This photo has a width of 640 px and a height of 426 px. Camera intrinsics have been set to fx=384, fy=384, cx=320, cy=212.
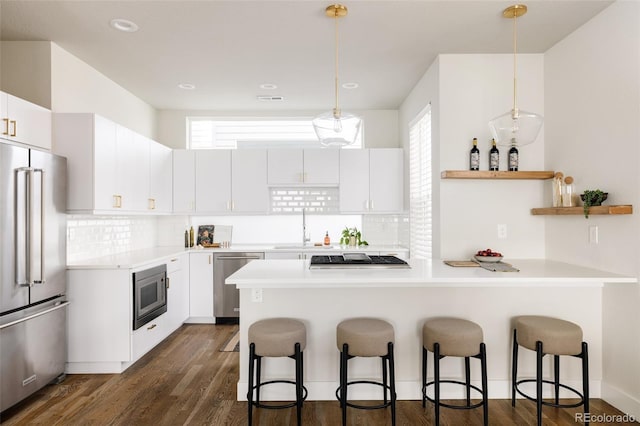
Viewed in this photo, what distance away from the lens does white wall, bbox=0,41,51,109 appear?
3.19m

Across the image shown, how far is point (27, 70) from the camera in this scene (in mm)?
3203

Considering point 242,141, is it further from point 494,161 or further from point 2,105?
point 494,161

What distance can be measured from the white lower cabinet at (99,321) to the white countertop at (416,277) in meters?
1.30

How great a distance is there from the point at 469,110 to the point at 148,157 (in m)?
3.39

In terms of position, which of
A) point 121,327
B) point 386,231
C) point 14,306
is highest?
point 386,231

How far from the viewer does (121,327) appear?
323 cm

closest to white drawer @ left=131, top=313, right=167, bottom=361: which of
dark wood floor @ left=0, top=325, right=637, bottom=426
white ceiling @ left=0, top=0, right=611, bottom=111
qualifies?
dark wood floor @ left=0, top=325, right=637, bottom=426

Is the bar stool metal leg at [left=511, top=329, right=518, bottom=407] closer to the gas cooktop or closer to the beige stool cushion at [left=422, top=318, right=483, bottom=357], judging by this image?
the beige stool cushion at [left=422, top=318, right=483, bottom=357]

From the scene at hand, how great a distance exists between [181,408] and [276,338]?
3.20ft

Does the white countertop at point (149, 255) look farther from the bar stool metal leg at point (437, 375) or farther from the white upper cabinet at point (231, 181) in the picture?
the bar stool metal leg at point (437, 375)

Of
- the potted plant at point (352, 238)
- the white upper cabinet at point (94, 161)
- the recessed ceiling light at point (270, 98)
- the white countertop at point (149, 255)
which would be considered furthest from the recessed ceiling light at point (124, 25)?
the potted plant at point (352, 238)

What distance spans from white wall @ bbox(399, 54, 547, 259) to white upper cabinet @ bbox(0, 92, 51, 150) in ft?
10.8

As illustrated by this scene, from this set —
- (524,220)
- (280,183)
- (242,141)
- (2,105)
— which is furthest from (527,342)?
(242,141)

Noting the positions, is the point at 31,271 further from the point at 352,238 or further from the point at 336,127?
the point at 352,238
